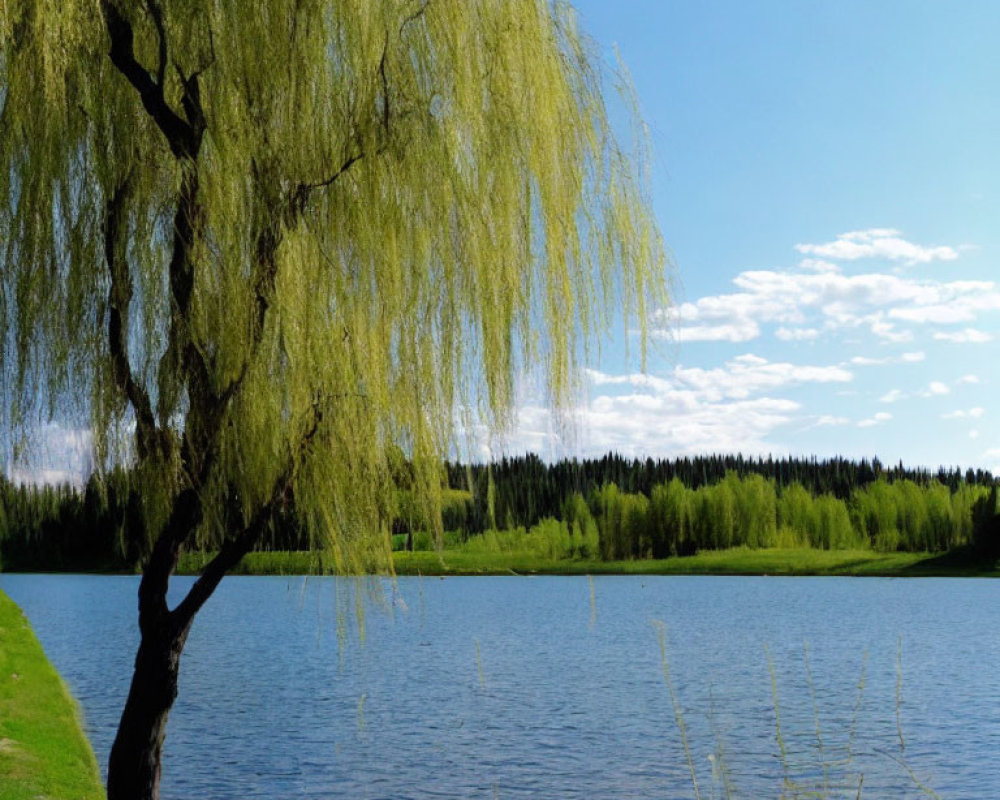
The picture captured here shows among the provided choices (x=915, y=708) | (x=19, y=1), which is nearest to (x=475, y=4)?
(x=19, y=1)

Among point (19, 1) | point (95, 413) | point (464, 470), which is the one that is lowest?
point (464, 470)

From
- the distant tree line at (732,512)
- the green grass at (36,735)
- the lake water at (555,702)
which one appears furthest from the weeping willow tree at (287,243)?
the distant tree line at (732,512)

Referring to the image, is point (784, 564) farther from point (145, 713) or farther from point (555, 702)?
point (145, 713)

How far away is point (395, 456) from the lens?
18.6 ft

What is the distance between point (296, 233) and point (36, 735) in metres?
9.43

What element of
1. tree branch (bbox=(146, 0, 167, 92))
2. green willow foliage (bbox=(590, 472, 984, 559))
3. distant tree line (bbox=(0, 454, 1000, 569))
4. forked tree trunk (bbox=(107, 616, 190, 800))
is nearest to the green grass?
forked tree trunk (bbox=(107, 616, 190, 800))

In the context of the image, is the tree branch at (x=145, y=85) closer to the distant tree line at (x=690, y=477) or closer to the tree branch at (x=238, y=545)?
the tree branch at (x=238, y=545)

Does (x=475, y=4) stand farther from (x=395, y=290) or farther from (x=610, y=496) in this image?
(x=610, y=496)

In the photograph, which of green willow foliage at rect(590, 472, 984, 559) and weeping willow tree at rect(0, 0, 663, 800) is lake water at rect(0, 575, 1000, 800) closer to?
weeping willow tree at rect(0, 0, 663, 800)

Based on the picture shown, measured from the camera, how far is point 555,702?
21625 millimetres

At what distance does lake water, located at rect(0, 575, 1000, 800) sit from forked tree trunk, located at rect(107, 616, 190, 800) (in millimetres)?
921

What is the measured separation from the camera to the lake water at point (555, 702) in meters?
14.3

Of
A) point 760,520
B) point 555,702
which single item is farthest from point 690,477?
point 555,702

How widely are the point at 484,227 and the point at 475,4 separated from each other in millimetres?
1244
